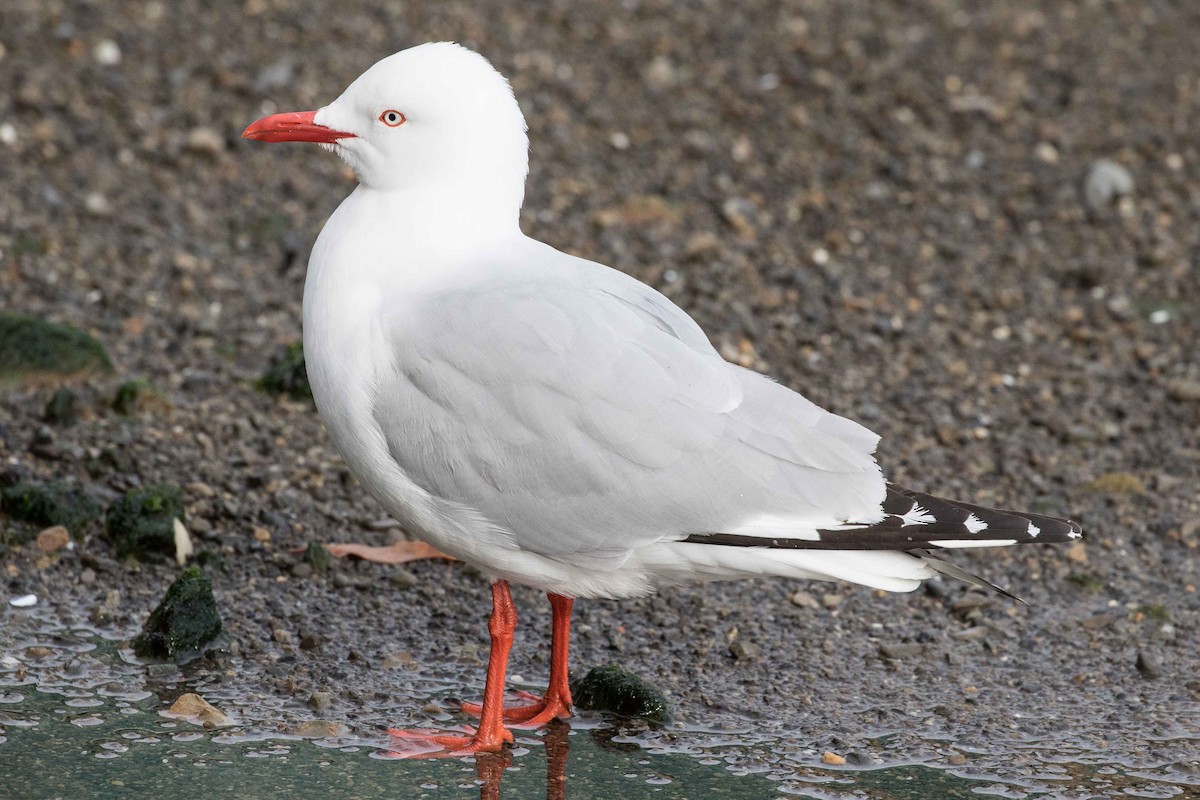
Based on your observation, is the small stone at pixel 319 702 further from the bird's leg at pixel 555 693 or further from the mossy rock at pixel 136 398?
the mossy rock at pixel 136 398

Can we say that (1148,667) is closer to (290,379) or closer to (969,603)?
(969,603)

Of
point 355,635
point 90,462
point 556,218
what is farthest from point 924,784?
point 556,218

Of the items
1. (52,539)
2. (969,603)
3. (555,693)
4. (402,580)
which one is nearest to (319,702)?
(555,693)

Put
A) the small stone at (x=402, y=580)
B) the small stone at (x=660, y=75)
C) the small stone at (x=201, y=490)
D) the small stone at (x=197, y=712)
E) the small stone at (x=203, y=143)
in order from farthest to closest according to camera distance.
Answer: the small stone at (x=660, y=75)
the small stone at (x=203, y=143)
the small stone at (x=201, y=490)
the small stone at (x=402, y=580)
the small stone at (x=197, y=712)

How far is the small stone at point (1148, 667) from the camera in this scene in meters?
4.43

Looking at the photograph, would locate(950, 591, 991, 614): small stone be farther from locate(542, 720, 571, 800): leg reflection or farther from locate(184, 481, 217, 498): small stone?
locate(184, 481, 217, 498): small stone

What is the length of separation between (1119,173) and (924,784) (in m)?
4.47

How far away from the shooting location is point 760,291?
6609 mm

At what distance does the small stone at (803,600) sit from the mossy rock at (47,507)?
2.17 metres

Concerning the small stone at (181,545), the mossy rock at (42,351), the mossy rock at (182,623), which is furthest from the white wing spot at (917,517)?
the mossy rock at (42,351)

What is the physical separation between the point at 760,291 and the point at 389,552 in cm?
240

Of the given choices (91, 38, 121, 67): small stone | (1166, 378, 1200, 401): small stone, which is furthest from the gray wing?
(91, 38, 121, 67): small stone

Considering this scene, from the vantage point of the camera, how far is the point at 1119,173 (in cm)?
741

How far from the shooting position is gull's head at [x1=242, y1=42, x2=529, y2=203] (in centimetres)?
389
